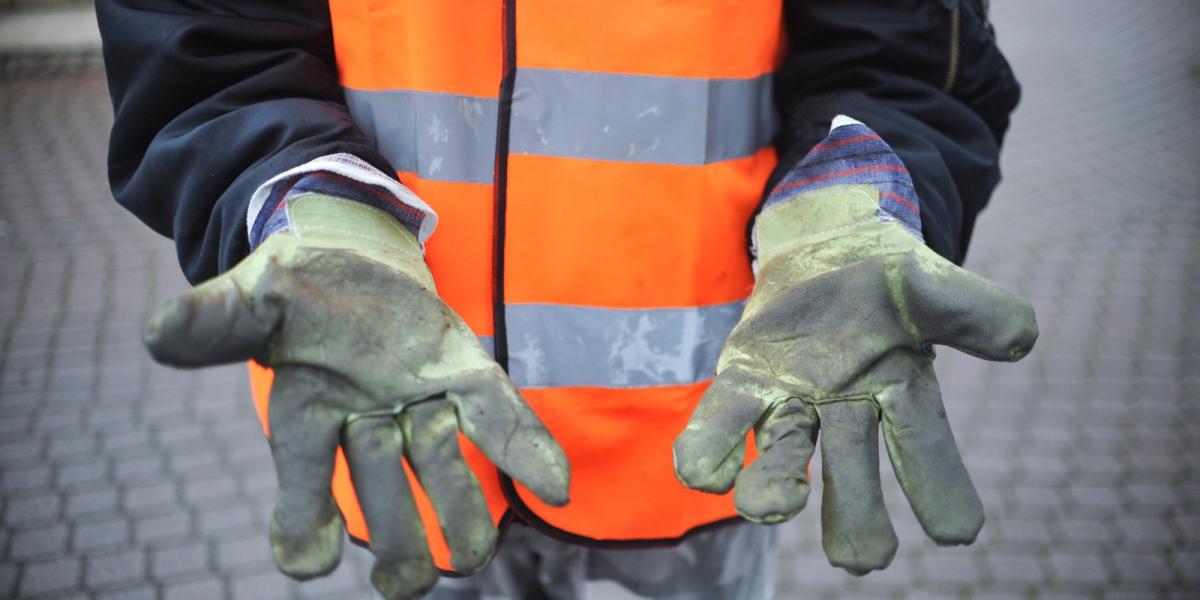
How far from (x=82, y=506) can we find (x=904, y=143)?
9.71 ft

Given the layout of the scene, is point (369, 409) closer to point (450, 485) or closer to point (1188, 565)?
point (450, 485)

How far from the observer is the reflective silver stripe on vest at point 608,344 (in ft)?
4.53

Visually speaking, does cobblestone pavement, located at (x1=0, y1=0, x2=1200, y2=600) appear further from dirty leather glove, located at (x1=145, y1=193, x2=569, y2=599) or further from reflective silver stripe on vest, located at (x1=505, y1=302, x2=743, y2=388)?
dirty leather glove, located at (x1=145, y1=193, x2=569, y2=599)

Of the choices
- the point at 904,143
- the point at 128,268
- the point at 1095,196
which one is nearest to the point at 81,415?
the point at 128,268

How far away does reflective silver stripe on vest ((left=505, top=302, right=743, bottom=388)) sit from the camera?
1.38m

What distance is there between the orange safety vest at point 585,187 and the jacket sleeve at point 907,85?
0.07 metres

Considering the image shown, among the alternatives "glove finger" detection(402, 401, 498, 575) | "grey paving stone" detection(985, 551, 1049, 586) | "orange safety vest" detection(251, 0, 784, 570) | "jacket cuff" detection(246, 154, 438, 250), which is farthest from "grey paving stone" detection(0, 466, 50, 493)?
"grey paving stone" detection(985, 551, 1049, 586)

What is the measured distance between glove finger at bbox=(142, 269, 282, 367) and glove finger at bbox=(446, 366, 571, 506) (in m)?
0.21

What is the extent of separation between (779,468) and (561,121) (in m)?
0.55

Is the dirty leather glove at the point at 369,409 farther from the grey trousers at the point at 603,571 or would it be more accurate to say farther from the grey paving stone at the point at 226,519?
the grey paving stone at the point at 226,519

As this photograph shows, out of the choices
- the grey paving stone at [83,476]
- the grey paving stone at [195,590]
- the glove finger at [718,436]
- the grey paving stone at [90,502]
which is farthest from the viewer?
the grey paving stone at [83,476]

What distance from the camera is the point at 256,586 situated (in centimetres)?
293

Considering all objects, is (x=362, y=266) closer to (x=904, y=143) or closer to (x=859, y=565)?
(x=859, y=565)

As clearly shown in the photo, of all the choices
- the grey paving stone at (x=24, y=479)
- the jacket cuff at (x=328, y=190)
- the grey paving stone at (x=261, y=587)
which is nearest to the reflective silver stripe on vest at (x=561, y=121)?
the jacket cuff at (x=328, y=190)
